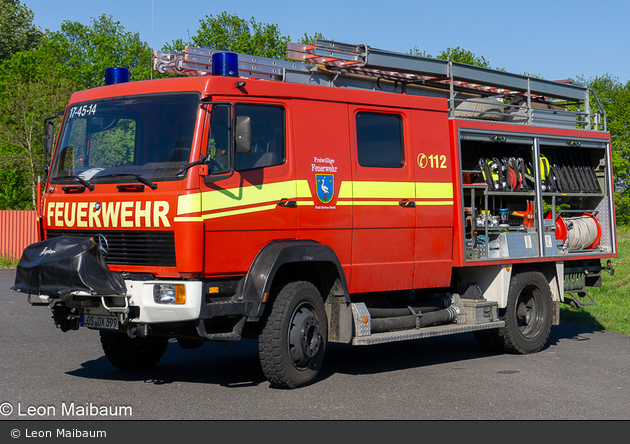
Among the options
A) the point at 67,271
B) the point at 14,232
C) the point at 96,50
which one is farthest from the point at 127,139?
the point at 96,50

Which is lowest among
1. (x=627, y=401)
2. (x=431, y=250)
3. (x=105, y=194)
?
(x=627, y=401)

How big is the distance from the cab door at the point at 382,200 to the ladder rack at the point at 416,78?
0.75 m

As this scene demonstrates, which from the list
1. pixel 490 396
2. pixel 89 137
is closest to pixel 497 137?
pixel 490 396

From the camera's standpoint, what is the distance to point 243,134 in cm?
652

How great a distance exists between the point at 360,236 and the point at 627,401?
10.1ft

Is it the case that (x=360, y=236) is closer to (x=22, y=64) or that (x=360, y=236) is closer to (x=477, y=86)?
(x=477, y=86)

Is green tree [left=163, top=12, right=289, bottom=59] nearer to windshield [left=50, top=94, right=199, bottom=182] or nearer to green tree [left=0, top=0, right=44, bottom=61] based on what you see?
green tree [left=0, top=0, right=44, bottom=61]

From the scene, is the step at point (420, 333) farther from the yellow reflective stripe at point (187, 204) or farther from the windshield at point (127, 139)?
the windshield at point (127, 139)

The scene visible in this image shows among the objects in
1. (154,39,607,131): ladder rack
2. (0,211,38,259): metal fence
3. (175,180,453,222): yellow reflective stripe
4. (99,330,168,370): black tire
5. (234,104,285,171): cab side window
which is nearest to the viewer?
(175,180,453,222): yellow reflective stripe

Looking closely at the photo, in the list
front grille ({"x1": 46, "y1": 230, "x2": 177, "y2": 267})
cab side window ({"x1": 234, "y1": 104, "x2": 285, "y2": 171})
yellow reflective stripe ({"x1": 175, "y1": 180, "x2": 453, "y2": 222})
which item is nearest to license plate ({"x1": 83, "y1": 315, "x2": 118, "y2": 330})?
front grille ({"x1": 46, "y1": 230, "x2": 177, "y2": 267})

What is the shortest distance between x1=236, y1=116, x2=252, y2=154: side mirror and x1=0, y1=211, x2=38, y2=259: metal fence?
2235cm

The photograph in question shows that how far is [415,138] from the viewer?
8.45 metres

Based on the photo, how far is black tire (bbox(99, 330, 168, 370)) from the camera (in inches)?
309
